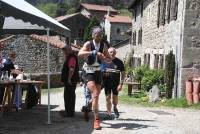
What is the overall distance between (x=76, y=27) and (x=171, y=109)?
56088 millimetres

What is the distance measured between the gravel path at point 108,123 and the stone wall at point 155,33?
4.78 meters

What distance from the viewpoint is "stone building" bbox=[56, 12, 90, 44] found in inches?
2692

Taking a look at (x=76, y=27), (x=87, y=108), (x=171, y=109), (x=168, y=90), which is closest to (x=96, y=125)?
(x=87, y=108)

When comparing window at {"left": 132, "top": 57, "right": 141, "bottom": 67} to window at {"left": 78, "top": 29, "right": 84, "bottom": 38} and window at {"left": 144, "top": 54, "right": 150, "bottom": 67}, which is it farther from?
window at {"left": 78, "top": 29, "right": 84, "bottom": 38}

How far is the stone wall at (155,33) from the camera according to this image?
698 inches

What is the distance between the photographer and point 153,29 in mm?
24141

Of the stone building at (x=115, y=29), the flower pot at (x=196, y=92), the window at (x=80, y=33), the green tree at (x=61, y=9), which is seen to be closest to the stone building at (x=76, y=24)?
the window at (x=80, y=33)

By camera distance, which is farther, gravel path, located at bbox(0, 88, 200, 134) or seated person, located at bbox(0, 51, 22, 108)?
seated person, located at bbox(0, 51, 22, 108)

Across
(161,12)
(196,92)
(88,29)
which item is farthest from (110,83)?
(88,29)

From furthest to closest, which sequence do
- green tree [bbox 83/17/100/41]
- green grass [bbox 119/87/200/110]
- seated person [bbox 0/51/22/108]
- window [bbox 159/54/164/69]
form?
green tree [bbox 83/17/100/41] → window [bbox 159/54/164/69] → green grass [bbox 119/87/200/110] → seated person [bbox 0/51/22/108]

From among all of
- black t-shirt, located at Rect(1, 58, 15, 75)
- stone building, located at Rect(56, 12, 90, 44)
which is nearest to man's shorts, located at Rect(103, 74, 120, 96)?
black t-shirt, located at Rect(1, 58, 15, 75)

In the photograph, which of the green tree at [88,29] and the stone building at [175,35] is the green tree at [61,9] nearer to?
the green tree at [88,29]

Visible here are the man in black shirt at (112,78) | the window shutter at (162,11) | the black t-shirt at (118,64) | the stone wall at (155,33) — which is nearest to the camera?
the man in black shirt at (112,78)

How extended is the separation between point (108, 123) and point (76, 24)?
60278 mm
